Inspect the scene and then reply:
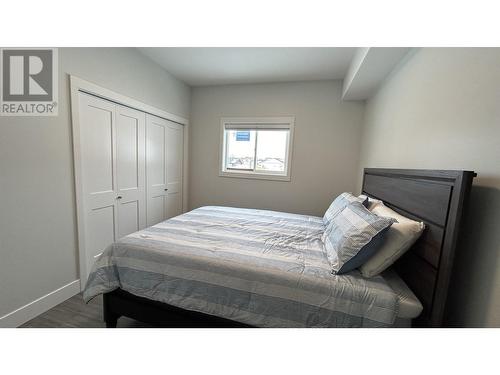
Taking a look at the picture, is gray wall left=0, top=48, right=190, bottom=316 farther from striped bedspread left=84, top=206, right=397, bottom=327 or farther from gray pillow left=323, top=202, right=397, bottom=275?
gray pillow left=323, top=202, right=397, bottom=275

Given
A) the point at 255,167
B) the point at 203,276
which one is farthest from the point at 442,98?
the point at 255,167

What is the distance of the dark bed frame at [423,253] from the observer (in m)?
0.85

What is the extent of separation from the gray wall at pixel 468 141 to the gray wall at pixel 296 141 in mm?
1431

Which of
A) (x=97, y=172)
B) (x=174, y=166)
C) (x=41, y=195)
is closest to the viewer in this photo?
(x=41, y=195)

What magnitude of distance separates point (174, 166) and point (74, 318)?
2259mm

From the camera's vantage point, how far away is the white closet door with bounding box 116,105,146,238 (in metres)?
2.30

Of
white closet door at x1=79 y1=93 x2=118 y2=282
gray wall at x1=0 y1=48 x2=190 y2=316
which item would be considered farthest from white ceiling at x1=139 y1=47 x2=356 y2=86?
white closet door at x1=79 y1=93 x2=118 y2=282

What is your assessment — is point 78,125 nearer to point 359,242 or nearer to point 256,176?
point 256,176

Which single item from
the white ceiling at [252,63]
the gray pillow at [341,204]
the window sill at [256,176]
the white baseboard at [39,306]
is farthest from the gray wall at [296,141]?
the white baseboard at [39,306]

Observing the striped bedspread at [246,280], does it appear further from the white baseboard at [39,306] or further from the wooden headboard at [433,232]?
the white baseboard at [39,306]

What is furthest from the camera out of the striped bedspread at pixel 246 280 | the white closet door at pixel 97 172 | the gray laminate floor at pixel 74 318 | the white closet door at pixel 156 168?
the white closet door at pixel 156 168

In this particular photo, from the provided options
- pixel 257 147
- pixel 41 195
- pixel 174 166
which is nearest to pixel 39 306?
pixel 41 195

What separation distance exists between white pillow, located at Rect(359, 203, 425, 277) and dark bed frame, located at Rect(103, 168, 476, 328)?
0.19ft

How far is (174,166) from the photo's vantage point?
331 centimetres
